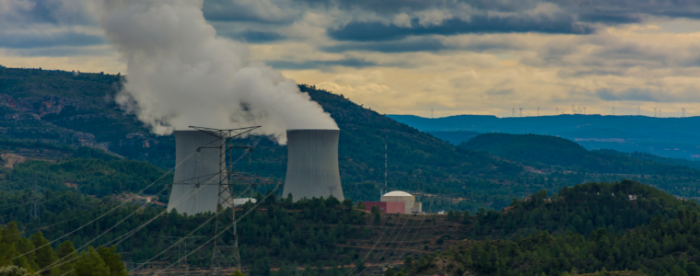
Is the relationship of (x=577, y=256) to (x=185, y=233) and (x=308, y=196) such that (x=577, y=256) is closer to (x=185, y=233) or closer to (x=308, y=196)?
(x=308, y=196)

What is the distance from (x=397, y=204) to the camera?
358 feet

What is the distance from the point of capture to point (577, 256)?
7500 centimetres

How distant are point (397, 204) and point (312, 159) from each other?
1053 inches

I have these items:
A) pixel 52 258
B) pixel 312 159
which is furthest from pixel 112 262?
pixel 312 159

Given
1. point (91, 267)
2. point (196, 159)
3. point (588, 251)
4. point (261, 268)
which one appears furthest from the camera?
point (261, 268)

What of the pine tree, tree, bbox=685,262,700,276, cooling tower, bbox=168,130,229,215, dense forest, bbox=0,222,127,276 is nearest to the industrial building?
cooling tower, bbox=168,130,229,215

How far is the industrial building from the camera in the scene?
10694 cm

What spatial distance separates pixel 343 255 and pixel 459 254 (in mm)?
16666

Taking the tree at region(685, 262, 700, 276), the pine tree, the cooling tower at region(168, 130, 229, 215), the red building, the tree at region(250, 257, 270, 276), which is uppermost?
the cooling tower at region(168, 130, 229, 215)

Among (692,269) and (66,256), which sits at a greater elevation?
(66,256)

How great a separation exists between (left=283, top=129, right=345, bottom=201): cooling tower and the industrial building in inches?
670

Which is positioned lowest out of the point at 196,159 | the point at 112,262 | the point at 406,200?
the point at 112,262

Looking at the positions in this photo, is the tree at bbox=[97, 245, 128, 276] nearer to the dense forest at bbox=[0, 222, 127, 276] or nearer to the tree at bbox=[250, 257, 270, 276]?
the dense forest at bbox=[0, 222, 127, 276]

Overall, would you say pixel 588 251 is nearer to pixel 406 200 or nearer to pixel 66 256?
pixel 406 200
